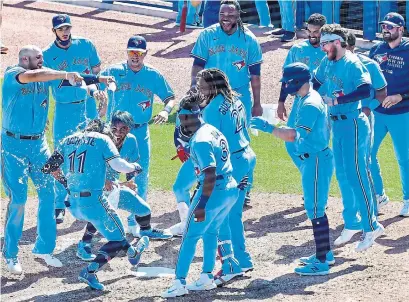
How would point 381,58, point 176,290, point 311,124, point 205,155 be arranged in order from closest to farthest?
1. point 205,155
2. point 176,290
3. point 311,124
4. point 381,58

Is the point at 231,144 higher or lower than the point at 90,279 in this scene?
higher

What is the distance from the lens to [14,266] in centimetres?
948

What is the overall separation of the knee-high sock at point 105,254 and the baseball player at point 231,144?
2.88 feet

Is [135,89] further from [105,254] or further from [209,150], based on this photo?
[209,150]

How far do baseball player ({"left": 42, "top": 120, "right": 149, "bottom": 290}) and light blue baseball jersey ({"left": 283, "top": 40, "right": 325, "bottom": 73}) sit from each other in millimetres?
3046

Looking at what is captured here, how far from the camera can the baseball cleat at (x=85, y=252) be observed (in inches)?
383

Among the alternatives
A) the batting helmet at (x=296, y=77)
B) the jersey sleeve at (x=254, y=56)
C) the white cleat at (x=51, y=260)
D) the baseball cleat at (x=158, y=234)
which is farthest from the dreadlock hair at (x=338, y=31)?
the white cleat at (x=51, y=260)

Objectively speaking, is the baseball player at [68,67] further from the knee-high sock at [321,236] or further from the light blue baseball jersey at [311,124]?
the knee-high sock at [321,236]

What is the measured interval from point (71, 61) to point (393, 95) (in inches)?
136

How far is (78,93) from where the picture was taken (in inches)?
440

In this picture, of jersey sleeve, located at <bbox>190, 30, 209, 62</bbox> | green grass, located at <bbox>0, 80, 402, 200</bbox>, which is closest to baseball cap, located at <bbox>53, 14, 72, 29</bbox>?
jersey sleeve, located at <bbox>190, 30, 209, 62</bbox>

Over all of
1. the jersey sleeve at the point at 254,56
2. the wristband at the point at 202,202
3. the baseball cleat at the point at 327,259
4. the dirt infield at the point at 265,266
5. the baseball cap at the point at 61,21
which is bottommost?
the dirt infield at the point at 265,266

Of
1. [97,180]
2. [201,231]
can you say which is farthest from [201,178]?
[97,180]

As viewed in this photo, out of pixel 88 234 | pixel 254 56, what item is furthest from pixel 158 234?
pixel 254 56
